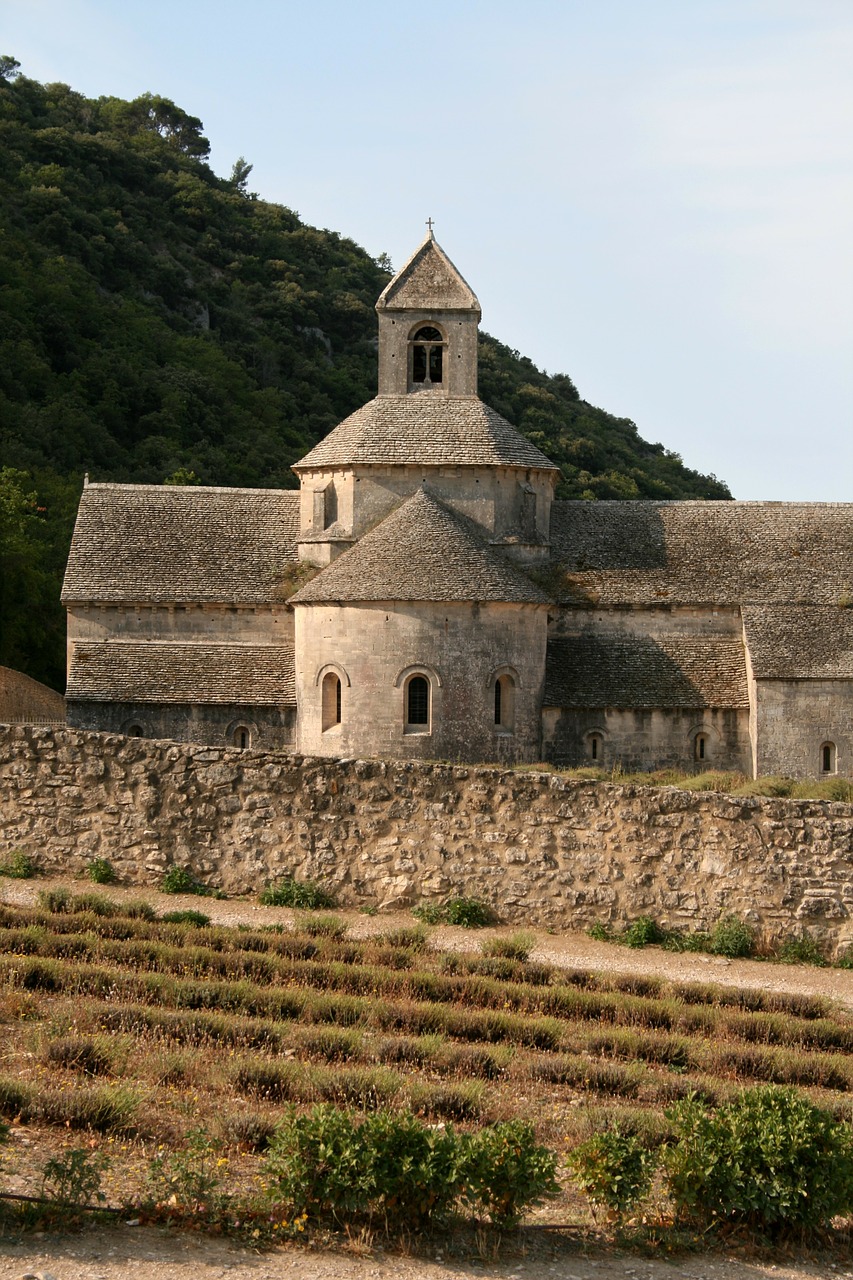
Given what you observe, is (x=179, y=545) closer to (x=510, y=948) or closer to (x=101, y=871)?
(x=101, y=871)

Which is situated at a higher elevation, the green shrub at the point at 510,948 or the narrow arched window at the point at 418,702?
the narrow arched window at the point at 418,702

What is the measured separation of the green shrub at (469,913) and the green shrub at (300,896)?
1.35 meters

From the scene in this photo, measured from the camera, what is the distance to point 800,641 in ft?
114

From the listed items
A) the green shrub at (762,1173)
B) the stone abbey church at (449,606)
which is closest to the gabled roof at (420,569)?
the stone abbey church at (449,606)

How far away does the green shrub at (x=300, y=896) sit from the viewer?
56.2 feet

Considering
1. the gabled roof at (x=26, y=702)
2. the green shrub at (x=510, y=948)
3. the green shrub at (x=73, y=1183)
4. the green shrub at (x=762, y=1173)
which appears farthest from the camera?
the gabled roof at (x=26, y=702)

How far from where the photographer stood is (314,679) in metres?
33.1

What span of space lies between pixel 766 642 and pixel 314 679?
10.2 meters

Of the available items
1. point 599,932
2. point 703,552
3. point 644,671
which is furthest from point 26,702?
point 599,932

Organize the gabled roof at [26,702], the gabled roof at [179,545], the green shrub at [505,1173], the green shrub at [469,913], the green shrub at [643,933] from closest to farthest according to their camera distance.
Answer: the green shrub at [505,1173], the green shrub at [643,933], the green shrub at [469,913], the gabled roof at [26,702], the gabled roof at [179,545]

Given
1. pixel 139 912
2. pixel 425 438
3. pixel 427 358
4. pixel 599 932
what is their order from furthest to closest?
1. pixel 427 358
2. pixel 425 438
3. pixel 599 932
4. pixel 139 912

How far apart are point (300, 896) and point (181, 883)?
4.60 feet

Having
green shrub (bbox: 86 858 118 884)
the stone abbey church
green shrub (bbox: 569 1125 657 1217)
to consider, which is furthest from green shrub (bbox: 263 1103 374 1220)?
the stone abbey church

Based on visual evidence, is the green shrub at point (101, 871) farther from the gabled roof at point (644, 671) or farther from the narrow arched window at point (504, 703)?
the gabled roof at point (644, 671)
